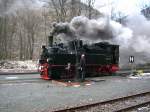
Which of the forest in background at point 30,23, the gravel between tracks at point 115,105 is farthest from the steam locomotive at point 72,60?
the forest in background at point 30,23

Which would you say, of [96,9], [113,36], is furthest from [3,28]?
[113,36]

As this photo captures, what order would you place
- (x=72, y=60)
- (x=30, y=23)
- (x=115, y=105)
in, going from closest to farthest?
1. (x=115, y=105)
2. (x=72, y=60)
3. (x=30, y=23)

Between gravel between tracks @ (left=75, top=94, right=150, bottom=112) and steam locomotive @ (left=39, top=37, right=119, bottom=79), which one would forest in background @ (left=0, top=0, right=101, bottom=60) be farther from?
gravel between tracks @ (left=75, top=94, right=150, bottom=112)

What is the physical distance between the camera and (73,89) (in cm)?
1892

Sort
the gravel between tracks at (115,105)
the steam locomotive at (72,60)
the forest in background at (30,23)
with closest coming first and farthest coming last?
the gravel between tracks at (115,105) → the steam locomotive at (72,60) → the forest in background at (30,23)

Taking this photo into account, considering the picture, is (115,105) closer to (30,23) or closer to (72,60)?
(72,60)

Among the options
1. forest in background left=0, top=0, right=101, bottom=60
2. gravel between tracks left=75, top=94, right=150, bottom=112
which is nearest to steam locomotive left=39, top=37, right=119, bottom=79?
gravel between tracks left=75, top=94, right=150, bottom=112

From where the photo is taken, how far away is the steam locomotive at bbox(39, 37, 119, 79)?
2355 centimetres

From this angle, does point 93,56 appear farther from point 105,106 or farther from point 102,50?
point 105,106

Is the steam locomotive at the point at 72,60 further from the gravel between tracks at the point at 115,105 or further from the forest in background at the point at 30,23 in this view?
the forest in background at the point at 30,23

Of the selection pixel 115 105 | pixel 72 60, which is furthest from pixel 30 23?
pixel 115 105

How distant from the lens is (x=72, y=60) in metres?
24.7

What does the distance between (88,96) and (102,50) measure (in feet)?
38.0

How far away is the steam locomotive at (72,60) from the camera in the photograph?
23.5m
